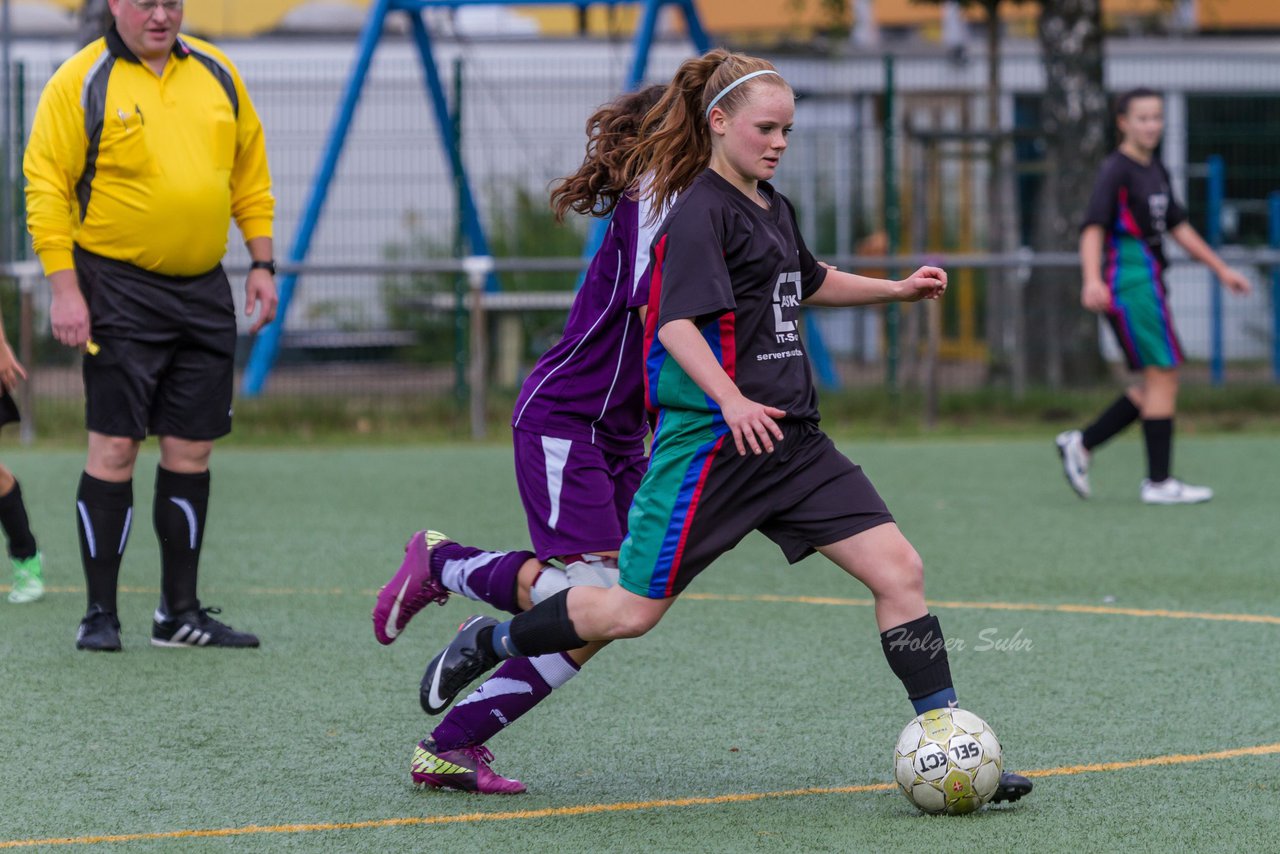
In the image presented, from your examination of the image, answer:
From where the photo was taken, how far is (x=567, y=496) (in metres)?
4.45

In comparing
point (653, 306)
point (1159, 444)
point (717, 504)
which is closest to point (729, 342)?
point (653, 306)

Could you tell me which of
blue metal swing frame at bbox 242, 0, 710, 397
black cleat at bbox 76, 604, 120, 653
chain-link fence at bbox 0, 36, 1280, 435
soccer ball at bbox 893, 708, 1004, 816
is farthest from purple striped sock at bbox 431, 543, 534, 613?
blue metal swing frame at bbox 242, 0, 710, 397

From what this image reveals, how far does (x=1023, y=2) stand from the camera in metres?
14.9

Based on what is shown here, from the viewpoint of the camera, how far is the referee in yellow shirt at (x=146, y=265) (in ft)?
18.6

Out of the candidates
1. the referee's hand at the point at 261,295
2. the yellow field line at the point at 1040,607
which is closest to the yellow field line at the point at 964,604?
the yellow field line at the point at 1040,607

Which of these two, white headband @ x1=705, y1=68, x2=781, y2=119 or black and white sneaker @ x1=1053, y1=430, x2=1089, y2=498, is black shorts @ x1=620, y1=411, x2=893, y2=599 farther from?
black and white sneaker @ x1=1053, y1=430, x2=1089, y2=498

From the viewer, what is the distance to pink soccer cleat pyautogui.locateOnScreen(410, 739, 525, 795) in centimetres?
426

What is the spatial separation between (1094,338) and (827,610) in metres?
8.20

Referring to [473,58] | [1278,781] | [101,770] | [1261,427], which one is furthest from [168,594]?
[473,58]

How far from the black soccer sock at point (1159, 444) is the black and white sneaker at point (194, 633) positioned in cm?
513

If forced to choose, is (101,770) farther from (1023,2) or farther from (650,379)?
(1023,2)

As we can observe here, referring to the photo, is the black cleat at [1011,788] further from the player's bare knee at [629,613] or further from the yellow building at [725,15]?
the yellow building at [725,15]

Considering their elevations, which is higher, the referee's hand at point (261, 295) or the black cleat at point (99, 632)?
the referee's hand at point (261, 295)

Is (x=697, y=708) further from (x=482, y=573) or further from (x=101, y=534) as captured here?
(x=101, y=534)
